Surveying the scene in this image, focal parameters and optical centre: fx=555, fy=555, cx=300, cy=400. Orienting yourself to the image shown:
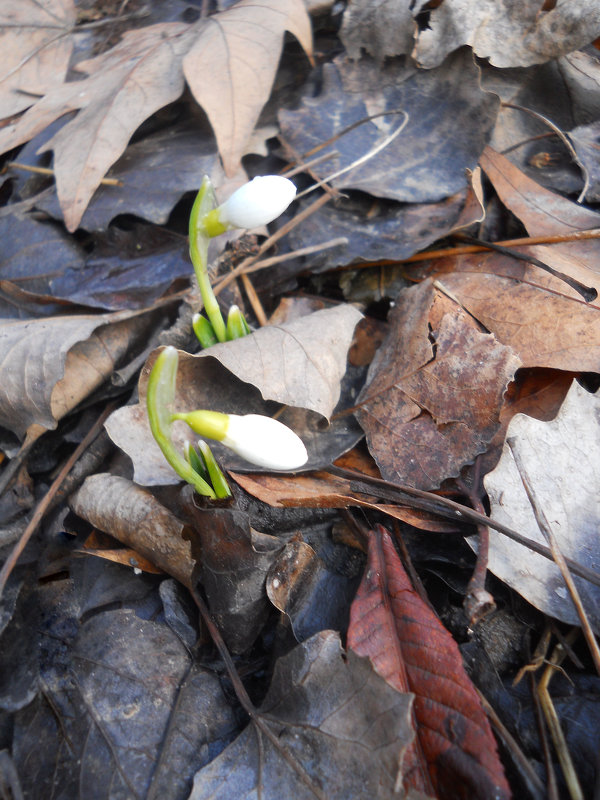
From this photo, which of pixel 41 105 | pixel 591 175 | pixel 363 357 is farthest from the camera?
pixel 41 105

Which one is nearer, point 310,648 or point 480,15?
point 310,648

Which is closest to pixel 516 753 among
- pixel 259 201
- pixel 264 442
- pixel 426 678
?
pixel 426 678

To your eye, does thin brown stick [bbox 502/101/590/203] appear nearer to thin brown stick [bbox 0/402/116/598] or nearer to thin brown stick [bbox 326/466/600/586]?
thin brown stick [bbox 326/466/600/586]

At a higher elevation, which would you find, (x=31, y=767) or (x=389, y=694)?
(x=389, y=694)

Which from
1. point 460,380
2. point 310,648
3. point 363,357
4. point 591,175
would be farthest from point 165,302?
point 591,175

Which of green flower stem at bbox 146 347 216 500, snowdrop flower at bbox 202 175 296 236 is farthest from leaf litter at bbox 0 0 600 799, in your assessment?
snowdrop flower at bbox 202 175 296 236

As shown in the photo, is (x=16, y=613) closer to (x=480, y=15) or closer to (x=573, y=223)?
(x=573, y=223)

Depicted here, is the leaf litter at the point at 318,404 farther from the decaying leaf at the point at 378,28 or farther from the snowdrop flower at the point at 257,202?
the snowdrop flower at the point at 257,202

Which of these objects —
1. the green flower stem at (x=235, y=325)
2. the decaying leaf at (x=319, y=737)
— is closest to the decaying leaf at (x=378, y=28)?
the green flower stem at (x=235, y=325)
